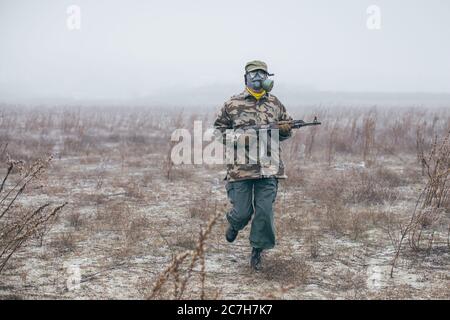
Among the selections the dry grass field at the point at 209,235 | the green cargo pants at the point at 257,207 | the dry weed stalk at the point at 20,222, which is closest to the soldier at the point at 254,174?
the green cargo pants at the point at 257,207

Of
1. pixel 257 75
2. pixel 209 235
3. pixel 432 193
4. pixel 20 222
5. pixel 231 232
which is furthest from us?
pixel 209 235

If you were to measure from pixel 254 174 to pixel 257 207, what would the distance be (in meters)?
0.28

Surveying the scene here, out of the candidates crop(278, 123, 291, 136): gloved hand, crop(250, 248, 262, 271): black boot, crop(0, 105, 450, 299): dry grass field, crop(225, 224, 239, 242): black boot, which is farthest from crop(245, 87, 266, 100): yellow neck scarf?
crop(0, 105, 450, 299): dry grass field

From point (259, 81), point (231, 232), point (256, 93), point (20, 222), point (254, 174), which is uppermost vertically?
point (259, 81)

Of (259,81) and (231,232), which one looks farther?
(231,232)

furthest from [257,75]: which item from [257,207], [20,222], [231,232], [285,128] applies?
[20,222]

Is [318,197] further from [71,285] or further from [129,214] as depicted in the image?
[71,285]

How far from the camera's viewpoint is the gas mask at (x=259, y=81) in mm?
4168

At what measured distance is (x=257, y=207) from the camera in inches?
161

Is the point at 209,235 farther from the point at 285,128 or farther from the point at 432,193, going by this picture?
the point at 432,193

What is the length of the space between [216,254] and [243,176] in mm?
970

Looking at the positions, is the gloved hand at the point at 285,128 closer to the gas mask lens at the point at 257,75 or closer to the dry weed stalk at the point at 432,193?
the gas mask lens at the point at 257,75

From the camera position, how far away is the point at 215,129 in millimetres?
4375
